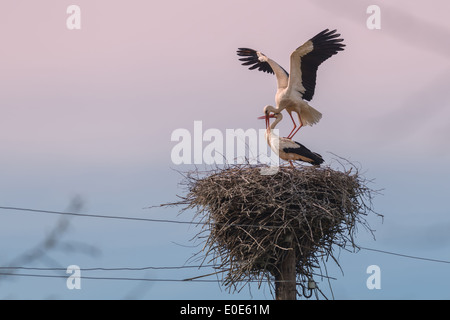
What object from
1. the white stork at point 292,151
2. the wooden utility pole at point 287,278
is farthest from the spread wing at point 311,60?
the wooden utility pole at point 287,278

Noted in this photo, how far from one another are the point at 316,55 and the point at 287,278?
11.5ft

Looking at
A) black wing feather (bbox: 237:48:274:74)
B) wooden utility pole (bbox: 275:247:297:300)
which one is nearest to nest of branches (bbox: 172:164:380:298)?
wooden utility pole (bbox: 275:247:297:300)

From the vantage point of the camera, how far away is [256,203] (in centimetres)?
793

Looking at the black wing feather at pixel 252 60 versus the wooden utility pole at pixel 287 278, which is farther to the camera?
the black wing feather at pixel 252 60

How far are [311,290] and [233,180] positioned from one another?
1644 mm

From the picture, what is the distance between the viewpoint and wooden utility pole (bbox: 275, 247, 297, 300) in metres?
8.08

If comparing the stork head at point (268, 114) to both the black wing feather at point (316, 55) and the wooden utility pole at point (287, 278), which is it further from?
the wooden utility pole at point (287, 278)

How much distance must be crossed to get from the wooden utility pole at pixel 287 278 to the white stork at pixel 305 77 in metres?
2.29

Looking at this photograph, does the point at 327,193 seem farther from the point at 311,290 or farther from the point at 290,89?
the point at 290,89

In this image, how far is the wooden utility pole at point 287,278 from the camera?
8.08 metres

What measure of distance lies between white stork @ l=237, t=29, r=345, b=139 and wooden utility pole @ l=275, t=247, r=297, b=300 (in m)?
2.29

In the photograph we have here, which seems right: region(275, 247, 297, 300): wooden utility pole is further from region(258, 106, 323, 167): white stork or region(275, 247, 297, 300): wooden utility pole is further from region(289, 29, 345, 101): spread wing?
region(289, 29, 345, 101): spread wing

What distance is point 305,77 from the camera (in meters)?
9.96
